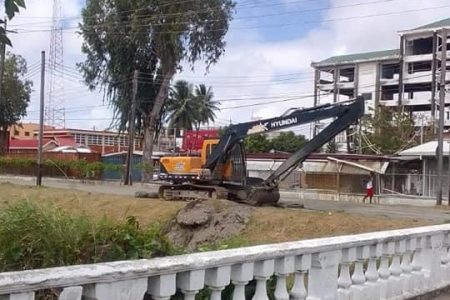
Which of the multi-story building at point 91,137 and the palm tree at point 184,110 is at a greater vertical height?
the palm tree at point 184,110

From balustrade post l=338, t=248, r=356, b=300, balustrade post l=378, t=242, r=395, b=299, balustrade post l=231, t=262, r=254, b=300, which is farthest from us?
balustrade post l=378, t=242, r=395, b=299

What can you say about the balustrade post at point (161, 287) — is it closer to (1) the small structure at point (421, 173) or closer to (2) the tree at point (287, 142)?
(1) the small structure at point (421, 173)

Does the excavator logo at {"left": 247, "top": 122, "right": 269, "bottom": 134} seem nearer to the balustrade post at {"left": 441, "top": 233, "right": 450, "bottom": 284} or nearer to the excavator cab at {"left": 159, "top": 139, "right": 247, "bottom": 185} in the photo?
the excavator cab at {"left": 159, "top": 139, "right": 247, "bottom": 185}

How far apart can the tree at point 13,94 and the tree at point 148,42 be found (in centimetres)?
1617

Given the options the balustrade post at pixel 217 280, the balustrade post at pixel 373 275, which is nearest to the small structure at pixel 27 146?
the balustrade post at pixel 373 275

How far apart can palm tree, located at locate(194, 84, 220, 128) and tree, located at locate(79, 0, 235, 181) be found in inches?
1220

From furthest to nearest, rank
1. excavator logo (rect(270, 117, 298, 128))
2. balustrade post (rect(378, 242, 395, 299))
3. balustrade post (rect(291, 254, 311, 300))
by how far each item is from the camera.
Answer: excavator logo (rect(270, 117, 298, 128))
balustrade post (rect(378, 242, 395, 299))
balustrade post (rect(291, 254, 311, 300))

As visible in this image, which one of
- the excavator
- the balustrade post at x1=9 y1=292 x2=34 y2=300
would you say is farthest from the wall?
the balustrade post at x1=9 y1=292 x2=34 y2=300

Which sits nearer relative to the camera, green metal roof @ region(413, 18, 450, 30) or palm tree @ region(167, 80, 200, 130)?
palm tree @ region(167, 80, 200, 130)

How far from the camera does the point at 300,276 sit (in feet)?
17.0

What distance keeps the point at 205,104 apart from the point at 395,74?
26.2 meters

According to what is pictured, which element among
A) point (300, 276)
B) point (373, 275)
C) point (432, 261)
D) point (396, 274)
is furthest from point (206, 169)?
point (300, 276)

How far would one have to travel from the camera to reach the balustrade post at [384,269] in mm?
6207

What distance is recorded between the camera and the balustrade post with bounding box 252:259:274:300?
4699 millimetres
